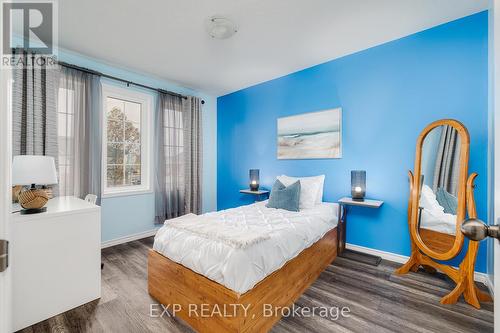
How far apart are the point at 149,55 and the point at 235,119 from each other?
1.89 metres

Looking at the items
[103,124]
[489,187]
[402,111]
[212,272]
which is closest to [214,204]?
[103,124]

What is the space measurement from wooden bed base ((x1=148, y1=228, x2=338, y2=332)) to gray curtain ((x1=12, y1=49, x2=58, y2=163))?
192 cm

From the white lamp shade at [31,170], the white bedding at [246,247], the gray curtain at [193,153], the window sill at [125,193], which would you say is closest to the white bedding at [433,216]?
the white bedding at [246,247]

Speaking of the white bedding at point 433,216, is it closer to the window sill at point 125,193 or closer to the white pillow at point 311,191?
the white pillow at point 311,191

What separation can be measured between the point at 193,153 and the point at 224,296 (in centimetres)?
305

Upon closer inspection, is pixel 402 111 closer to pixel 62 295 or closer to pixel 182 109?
pixel 182 109

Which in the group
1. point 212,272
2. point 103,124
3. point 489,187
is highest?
point 103,124

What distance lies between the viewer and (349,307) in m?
1.85

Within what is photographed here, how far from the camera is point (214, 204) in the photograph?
4.79 m

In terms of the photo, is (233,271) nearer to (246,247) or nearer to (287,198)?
(246,247)

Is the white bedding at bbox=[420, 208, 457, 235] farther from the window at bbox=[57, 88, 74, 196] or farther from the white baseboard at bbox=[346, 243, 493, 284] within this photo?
the window at bbox=[57, 88, 74, 196]

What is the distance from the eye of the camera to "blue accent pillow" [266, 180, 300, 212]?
2.76m

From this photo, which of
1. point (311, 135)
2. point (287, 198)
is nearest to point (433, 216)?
point (287, 198)

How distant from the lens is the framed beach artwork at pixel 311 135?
3164 mm
